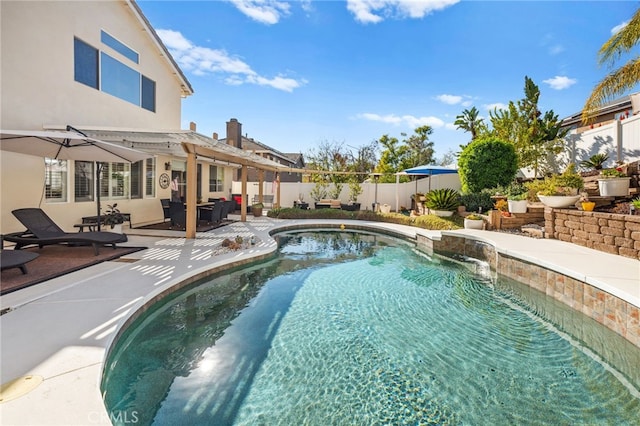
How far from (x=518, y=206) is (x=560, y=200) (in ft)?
6.12

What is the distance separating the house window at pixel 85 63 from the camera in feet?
28.6

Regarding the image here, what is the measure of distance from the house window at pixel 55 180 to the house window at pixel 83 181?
30 centimetres

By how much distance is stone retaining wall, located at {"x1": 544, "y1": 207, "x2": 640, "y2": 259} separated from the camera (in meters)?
6.27

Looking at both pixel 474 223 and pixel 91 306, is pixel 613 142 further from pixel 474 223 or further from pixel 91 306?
pixel 91 306

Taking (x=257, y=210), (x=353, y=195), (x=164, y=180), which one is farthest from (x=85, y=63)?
(x=353, y=195)

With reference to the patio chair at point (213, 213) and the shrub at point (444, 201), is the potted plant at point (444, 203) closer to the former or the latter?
the shrub at point (444, 201)

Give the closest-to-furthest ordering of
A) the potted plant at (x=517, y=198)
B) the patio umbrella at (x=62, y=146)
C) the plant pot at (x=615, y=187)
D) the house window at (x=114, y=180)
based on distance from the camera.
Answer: the patio umbrella at (x=62, y=146), the plant pot at (x=615, y=187), the house window at (x=114, y=180), the potted plant at (x=517, y=198)

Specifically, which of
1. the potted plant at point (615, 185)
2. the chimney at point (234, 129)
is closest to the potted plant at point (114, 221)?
the chimney at point (234, 129)

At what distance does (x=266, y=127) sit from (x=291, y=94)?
946 cm

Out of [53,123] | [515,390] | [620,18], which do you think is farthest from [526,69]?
[53,123]

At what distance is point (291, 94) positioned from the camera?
2038cm

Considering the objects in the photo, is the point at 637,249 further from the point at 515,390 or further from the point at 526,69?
the point at 526,69

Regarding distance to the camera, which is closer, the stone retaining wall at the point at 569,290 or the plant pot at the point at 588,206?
the stone retaining wall at the point at 569,290

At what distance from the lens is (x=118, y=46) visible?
10.4 m
